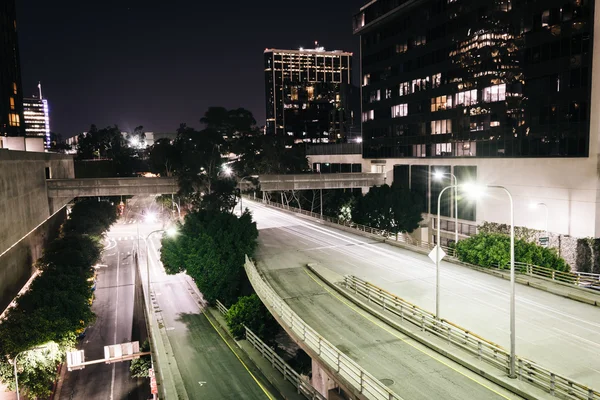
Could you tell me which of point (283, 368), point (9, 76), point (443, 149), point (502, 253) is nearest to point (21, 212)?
point (283, 368)

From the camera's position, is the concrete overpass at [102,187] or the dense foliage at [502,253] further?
the concrete overpass at [102,187]

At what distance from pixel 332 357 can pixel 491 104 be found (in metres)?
41.3

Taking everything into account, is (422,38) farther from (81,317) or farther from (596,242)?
(81,317)

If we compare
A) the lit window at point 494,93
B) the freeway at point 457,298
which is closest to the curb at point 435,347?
the freeway at point 457,298

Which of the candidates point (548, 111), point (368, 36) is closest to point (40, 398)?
point (548, 111)

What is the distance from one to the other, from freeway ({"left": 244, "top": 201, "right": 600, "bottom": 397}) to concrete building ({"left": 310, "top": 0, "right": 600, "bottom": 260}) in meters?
16.4

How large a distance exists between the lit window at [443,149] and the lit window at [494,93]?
26.7ft

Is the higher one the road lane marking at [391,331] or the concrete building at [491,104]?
the concrete building at [491,104]

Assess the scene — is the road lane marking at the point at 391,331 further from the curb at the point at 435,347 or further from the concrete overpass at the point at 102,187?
the concrete overpass at the point at 102,187

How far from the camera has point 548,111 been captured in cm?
4394

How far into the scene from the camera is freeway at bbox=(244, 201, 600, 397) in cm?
1916

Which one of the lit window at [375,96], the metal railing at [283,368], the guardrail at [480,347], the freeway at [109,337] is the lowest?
the freeway at [109,337]

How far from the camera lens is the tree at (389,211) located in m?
54.4

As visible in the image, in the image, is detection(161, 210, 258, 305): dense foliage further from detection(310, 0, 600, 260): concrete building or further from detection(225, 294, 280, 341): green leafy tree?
detection(310, 0, 600, 260): concrete building
